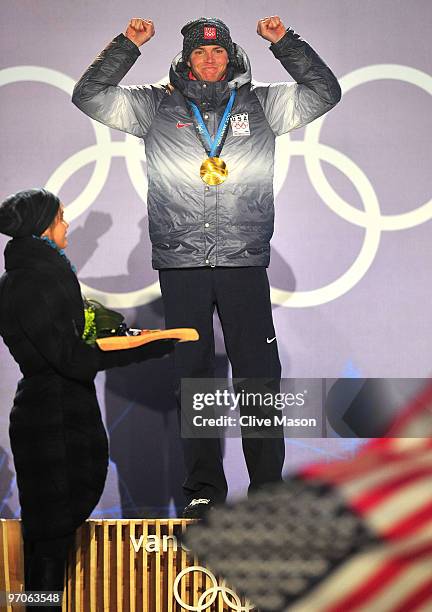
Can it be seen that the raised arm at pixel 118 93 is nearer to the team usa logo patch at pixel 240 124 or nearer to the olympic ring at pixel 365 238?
the team usa logo patch at pixel 240 124

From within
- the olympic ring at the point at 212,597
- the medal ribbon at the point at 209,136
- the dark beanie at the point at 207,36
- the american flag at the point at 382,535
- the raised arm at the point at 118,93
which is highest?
the dark beanie at the point at 207,36

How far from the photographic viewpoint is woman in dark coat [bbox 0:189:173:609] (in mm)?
2891

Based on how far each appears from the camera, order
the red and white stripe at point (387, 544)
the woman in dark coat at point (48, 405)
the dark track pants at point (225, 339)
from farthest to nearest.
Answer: the dark track pants at point (225, 339)
the woman in dark coat at point (48, 405)
the red and white stripe at point (387, 544)

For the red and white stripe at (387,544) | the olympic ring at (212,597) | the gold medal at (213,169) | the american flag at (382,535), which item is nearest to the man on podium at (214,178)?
the gold medal at (213,169)

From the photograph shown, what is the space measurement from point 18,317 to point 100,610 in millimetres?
1065

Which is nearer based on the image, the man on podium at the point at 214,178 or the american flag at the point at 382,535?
the american flag at the point at 382,535

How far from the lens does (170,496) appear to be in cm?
334

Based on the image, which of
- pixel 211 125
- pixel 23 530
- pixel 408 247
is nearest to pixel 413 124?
pixel 408 247

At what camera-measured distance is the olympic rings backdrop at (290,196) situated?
333 centimetres

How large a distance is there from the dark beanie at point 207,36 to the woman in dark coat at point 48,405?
0.93 metres

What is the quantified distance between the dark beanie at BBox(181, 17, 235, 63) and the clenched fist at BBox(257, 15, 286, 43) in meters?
0.13

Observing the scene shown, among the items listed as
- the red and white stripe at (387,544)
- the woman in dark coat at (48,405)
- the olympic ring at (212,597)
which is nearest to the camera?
the red and white stripe at (387,544)

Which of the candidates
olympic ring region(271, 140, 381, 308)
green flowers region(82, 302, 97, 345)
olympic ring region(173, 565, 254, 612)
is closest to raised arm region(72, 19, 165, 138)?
olympic ring region(271, 140, 381, 308)

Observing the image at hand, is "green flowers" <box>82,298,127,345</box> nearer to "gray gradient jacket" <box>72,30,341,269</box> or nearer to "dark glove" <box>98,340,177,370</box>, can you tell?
"dark glove" <box>98,340,177,370</box>
